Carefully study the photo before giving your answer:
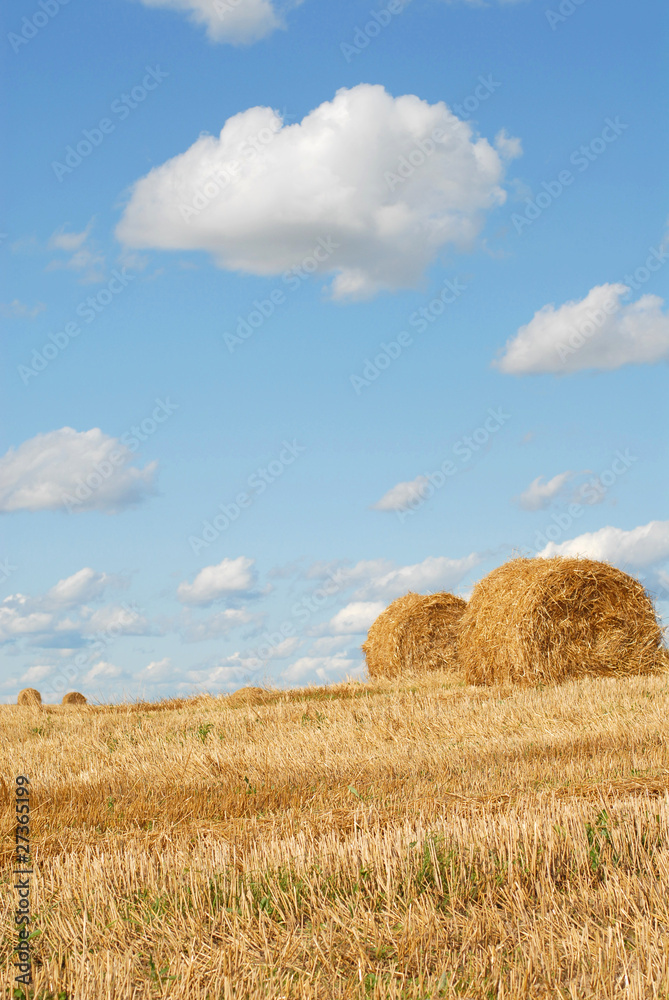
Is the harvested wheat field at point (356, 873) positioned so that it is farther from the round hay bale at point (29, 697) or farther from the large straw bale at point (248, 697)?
the round hay bale at point (29, 697)

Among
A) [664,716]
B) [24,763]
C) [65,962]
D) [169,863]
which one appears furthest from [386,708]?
[65,962]

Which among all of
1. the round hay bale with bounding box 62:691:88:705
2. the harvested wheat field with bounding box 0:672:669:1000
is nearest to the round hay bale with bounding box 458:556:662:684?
the harvested wheat field with bounding box 0:672:669:1000

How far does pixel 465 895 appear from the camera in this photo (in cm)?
515

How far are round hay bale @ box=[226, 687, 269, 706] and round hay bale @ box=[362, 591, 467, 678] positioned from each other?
3327 mm

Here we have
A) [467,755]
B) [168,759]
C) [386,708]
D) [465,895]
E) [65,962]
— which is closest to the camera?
[65,962]

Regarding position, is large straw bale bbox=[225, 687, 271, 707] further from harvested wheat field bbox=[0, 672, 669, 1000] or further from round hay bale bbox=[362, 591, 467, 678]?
harvested wheat field bbox=[0, 672, 669, 1000]

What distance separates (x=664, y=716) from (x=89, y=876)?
8.00m

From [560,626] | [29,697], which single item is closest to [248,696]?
[560,626]

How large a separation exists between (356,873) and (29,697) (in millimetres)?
22815

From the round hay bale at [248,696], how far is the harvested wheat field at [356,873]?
786 cm

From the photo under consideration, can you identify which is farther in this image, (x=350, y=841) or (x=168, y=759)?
(x=168, y=759)

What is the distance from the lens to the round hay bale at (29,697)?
2555 cm

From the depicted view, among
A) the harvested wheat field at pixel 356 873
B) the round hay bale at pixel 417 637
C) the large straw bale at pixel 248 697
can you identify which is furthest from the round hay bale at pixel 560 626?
the harvested wheat field at pixel 356 873

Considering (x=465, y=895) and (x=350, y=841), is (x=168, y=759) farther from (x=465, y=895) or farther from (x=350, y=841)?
(x=465, y=895)
